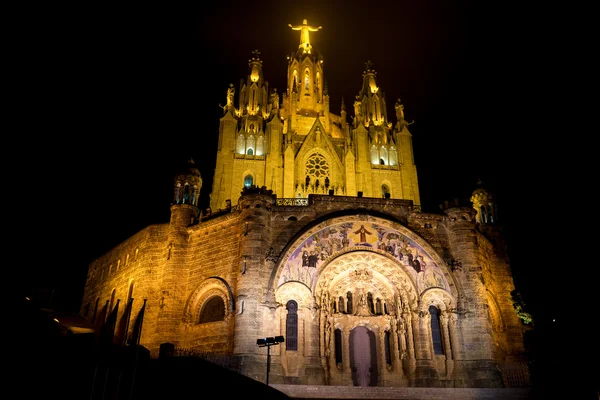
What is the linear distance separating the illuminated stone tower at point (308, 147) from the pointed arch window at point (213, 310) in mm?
9828

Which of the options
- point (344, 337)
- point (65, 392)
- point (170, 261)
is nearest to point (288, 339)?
point (344, 337)

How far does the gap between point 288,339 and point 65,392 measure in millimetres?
10165

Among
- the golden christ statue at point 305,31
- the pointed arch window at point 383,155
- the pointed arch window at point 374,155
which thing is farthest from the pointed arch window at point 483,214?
the golden christ statue at point 305,31

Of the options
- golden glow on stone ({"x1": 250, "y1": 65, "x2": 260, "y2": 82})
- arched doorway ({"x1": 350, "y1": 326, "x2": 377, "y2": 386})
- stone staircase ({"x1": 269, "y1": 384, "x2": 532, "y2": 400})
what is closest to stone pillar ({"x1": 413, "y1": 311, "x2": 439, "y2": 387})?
arched doorway ({"x1": 350, "y1": 326, "x2": 377, "y2": 386})

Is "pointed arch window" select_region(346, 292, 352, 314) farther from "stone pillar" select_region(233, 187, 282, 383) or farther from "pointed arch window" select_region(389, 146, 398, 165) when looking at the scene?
"pointed arch window" select_region(389, 146, 398, 165)

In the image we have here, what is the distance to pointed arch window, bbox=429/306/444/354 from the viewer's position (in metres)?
20.5

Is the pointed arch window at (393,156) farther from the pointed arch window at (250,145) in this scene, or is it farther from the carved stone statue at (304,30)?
the carved stone statue at (304,30)

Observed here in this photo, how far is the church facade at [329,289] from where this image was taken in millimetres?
19406

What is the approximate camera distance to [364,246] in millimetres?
21500

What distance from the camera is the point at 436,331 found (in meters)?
20.8

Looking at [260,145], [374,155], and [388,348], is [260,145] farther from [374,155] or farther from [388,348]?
[388,348]

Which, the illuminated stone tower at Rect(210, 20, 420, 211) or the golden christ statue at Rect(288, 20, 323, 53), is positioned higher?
the golden christ statue at Rect(288, 20, 323, 53)

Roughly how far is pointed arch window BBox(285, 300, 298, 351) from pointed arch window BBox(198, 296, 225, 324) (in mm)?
2805

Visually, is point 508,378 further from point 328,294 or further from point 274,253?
point 274,253
